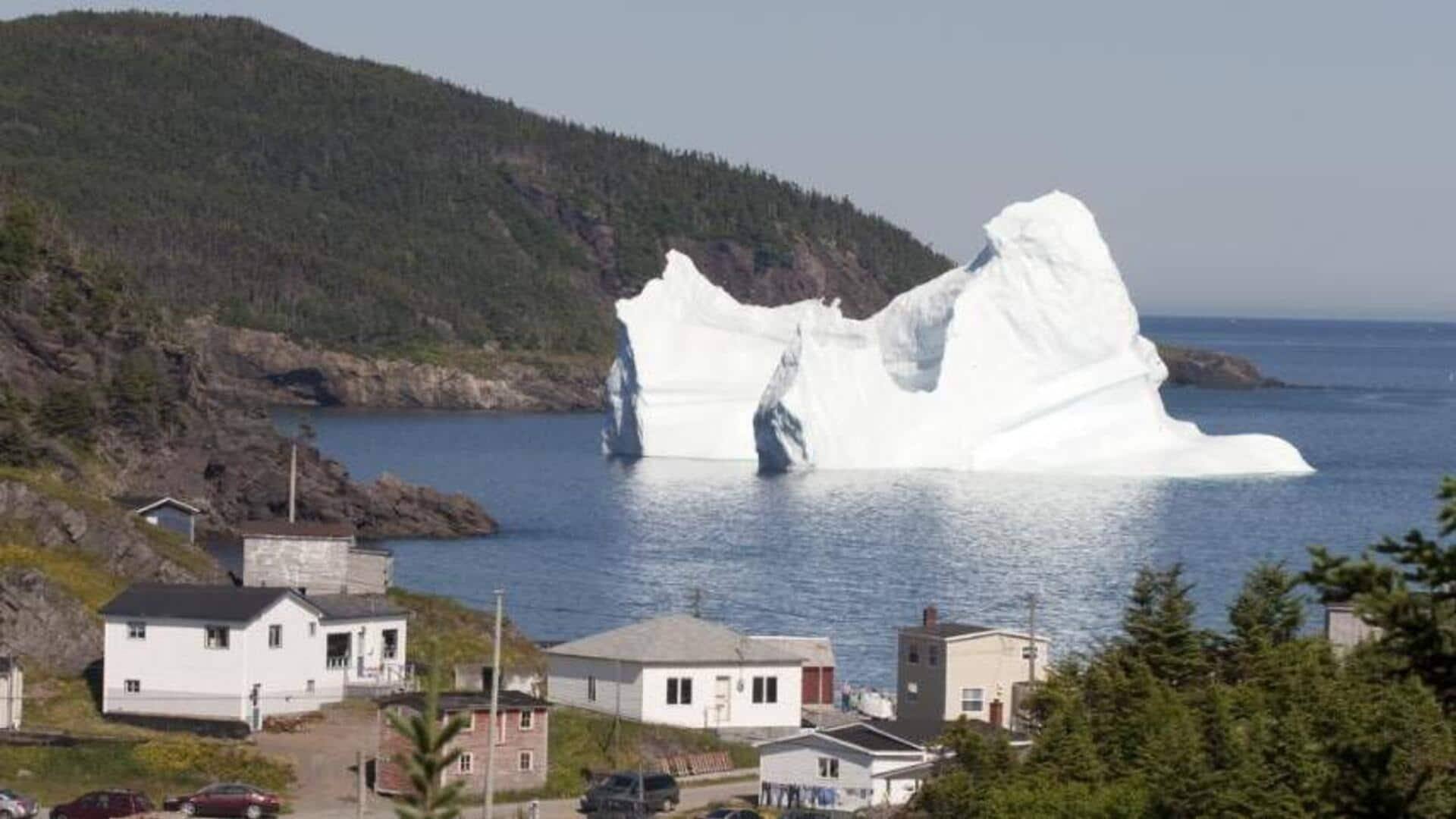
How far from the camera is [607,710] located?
35.8 m

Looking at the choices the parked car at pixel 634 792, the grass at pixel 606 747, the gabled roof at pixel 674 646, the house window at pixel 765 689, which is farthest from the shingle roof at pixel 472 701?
the house window at pixel 765 689

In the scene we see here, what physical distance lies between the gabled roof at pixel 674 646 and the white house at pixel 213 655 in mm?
3524

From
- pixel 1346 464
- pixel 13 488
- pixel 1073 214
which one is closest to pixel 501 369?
pixel 1346 464

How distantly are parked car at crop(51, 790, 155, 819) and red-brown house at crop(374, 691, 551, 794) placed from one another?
10.4 ft

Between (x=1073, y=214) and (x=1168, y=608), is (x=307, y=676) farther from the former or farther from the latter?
(x=1073, y=214)

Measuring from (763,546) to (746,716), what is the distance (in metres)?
36.3

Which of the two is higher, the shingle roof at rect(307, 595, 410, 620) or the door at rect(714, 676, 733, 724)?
the shingle roof at rect(307, 595, 410, 620)

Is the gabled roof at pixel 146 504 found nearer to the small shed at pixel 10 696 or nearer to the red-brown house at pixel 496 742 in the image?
the small shed at pixel 10 696

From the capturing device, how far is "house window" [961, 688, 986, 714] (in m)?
36.5

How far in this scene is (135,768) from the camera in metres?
30.8

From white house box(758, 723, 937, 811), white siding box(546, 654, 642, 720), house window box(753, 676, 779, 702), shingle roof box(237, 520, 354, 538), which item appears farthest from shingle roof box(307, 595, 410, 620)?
white house box(758, 723, 937, 811)

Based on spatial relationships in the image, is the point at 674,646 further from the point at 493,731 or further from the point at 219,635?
the point at 493,731

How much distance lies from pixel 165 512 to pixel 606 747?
2156cm

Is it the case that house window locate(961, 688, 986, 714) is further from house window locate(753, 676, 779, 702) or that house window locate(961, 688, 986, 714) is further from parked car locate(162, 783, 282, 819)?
parked car locate(162, 783, 282, 819)
